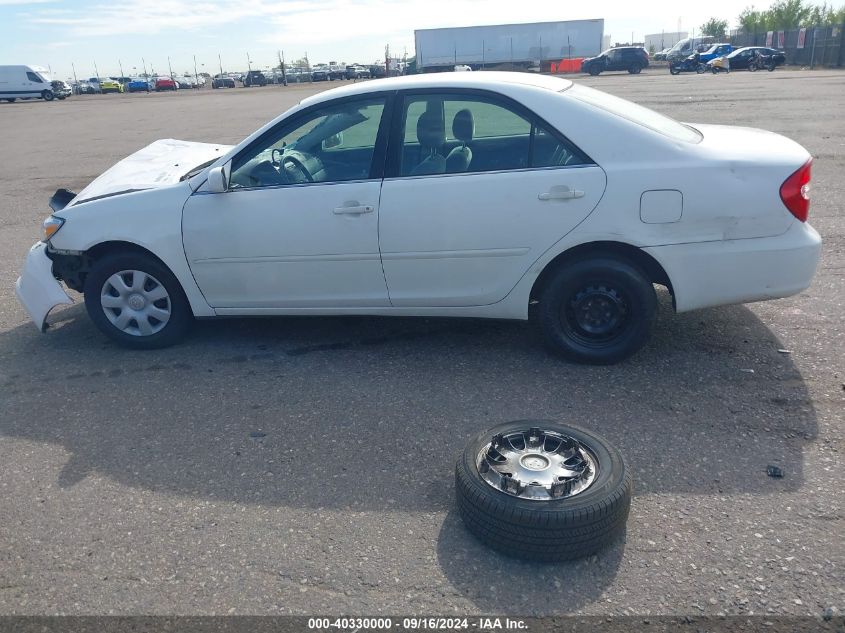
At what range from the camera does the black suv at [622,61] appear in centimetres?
4750

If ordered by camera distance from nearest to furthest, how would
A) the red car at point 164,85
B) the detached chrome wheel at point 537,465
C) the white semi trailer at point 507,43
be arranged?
the detached chrome wheel at point 537,465 < the white semi trailer at point 507,43 < the red car at point 164,85

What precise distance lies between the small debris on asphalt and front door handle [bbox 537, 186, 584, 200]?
1726 millimetres

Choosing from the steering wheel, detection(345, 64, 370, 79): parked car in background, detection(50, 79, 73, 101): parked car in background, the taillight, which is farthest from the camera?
detection(345, 64, 370, 79): parked car in background

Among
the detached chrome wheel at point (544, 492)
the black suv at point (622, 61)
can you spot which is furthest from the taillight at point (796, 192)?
the black suv at point (622, 61)

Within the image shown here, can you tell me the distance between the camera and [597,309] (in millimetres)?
4379

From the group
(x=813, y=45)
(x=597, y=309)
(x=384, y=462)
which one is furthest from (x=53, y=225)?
(x=813, y=45)

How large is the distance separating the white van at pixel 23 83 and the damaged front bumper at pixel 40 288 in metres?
48.8

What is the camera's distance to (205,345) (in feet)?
16.8

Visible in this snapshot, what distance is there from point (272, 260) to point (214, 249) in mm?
395

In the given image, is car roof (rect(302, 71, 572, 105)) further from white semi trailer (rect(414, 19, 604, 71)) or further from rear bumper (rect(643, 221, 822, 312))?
white semi trailer (rect(414, 19, 604, 71))

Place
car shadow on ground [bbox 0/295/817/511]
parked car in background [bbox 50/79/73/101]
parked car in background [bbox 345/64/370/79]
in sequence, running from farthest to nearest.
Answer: parked car in background [bbox 345/64/370/79]
parked car in background [bbox 50/79/73/101]
car shadow on ground [bbox 0/295/817/511]

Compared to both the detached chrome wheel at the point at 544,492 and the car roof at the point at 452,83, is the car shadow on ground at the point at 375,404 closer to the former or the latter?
the detached chrome wheel at the point at 544,492

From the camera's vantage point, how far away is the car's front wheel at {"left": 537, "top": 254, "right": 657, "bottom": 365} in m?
4.25

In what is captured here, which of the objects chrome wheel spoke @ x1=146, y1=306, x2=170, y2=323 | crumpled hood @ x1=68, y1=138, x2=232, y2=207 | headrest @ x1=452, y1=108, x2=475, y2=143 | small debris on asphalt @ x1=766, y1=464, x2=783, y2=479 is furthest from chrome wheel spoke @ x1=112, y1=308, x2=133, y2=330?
small debris on asphalt @ x1=766, y1=464, x2=783, y2=479
